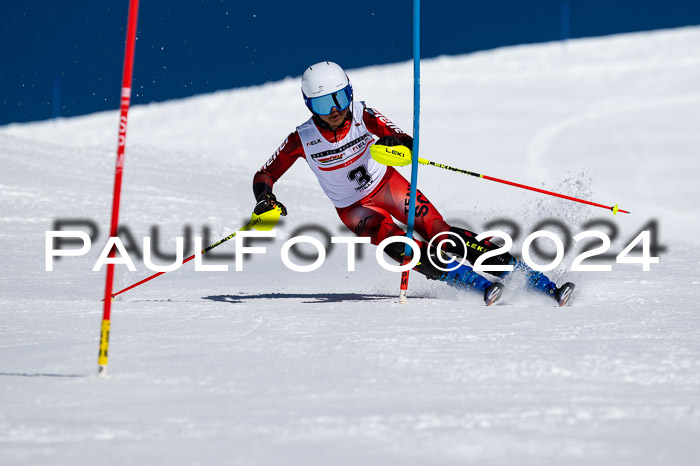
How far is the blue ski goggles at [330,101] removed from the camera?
461 cm

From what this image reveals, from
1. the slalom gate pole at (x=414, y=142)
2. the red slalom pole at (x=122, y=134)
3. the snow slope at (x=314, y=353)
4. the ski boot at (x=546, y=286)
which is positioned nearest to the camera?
the snow slope at (x=314, y=353)

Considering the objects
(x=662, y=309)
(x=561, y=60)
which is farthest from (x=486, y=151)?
(x=662, y=309)

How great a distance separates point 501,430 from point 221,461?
2.11 feet

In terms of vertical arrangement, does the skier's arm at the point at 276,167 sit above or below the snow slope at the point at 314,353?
above

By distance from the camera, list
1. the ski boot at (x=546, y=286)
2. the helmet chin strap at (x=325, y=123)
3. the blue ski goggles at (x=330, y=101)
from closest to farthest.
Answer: the ski boot at (x=546, y=286) → the blue ski goggles at (x=330, y=101) → the helmet chin strap at (x=325, y=123)

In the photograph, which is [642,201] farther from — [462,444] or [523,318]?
[462,444]

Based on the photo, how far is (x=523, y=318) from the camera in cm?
394

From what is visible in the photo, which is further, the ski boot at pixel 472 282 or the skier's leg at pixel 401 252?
the skier's leg at pixel 401 252

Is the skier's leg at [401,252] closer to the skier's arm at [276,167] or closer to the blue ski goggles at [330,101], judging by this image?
the skier's arm at [276,167]

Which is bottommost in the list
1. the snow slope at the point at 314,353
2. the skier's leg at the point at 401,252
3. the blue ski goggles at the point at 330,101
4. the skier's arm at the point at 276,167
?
the snow slope at the point at 314,353

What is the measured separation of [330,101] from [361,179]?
1.55 ft

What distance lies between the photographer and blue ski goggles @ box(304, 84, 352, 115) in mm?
4613

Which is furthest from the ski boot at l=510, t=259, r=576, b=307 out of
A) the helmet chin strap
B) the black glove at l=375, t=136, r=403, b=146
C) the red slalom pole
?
the red slalom pole

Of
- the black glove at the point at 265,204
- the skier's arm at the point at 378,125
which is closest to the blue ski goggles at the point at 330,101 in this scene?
the skier's arm at the point at 378,125
